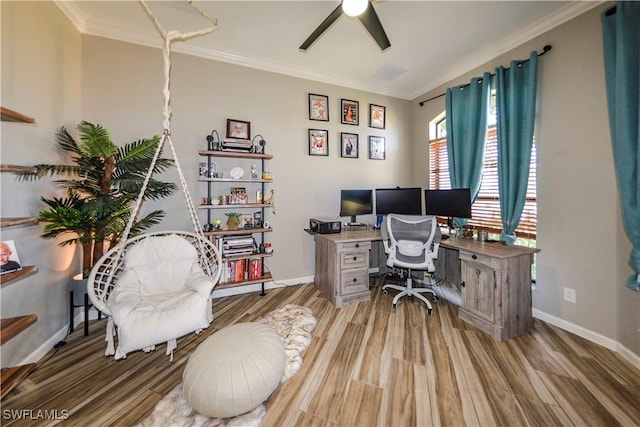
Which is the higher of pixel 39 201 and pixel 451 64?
pixel 451 64

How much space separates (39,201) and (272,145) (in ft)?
7.07

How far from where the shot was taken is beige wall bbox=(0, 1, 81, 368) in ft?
5.24

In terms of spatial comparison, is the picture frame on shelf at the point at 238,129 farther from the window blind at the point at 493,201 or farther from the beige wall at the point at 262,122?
the window blind at the point at 493,201

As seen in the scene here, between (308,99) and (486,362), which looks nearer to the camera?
(486,362)

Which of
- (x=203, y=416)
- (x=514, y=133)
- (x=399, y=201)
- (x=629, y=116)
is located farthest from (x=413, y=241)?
(x=203, y=416)

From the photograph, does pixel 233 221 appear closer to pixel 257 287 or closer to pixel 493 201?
pixel 257 287

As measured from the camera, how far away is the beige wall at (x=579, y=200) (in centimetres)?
195

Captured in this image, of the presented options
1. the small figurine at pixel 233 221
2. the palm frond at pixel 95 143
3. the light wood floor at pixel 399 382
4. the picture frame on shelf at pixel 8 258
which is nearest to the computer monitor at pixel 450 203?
the light wood floor at pixel 399 382

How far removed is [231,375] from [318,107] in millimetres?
3163

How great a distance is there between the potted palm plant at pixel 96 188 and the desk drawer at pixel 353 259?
1.90m

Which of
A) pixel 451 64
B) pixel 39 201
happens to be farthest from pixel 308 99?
pixel 39 201

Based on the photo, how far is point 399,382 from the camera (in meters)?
1.61

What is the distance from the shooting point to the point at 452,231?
3.01m

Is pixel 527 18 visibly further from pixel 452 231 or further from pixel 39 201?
pixel 39 201
